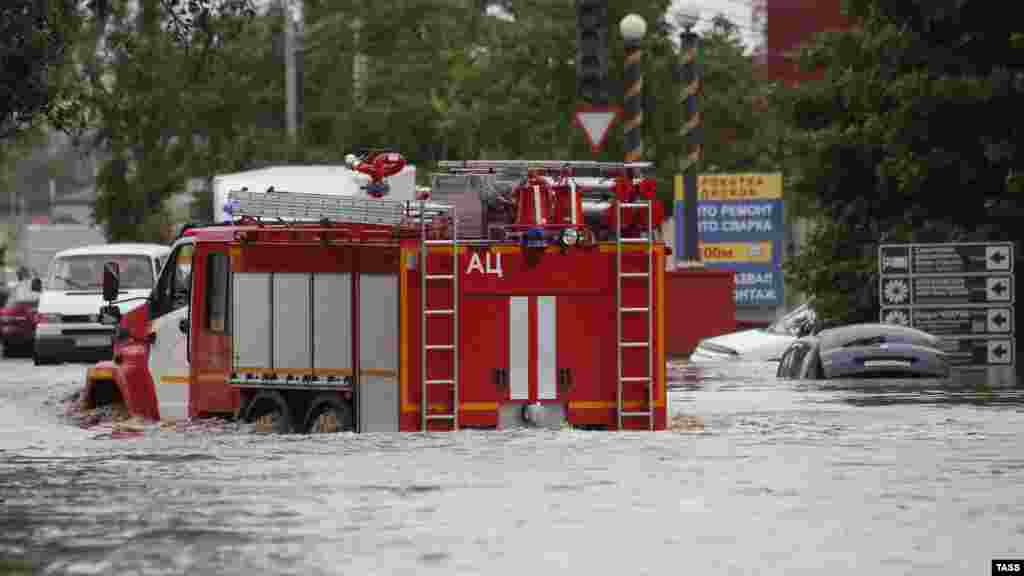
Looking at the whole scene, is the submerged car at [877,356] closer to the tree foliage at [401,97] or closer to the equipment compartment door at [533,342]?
the equipment compartment door at [533,342]

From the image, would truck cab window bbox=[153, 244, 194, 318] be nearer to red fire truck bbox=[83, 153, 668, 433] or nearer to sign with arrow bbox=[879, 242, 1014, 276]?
red fire truck bbox=[83, 153, 668, 433]

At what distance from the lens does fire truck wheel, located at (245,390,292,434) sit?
743 inches

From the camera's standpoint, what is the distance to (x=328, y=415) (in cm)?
1858

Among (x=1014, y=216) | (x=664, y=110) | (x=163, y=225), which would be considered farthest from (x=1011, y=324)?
(x=163, y=225)

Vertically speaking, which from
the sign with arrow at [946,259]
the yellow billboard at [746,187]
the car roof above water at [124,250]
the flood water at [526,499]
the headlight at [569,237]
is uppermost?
the yellow billboard at [746,187]

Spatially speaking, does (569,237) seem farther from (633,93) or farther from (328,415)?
(633,93)

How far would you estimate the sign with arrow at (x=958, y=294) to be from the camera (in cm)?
3188

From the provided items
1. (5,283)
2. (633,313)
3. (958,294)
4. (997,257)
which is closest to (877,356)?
(958,294)

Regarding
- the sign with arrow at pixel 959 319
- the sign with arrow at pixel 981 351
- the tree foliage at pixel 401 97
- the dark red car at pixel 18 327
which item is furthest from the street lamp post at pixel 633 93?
the tree foliage at pixel 401 97

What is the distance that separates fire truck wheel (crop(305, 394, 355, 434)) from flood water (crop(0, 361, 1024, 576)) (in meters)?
0.43

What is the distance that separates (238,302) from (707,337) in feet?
75.6

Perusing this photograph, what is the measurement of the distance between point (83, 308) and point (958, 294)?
44.7 ft

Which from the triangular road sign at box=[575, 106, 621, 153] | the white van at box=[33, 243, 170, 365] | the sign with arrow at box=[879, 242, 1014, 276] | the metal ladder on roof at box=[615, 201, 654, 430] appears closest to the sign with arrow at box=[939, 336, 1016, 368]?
the sign with arrow at box=[879, 242, 1014, 276]

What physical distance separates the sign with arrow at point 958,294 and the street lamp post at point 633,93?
394 centimetres
